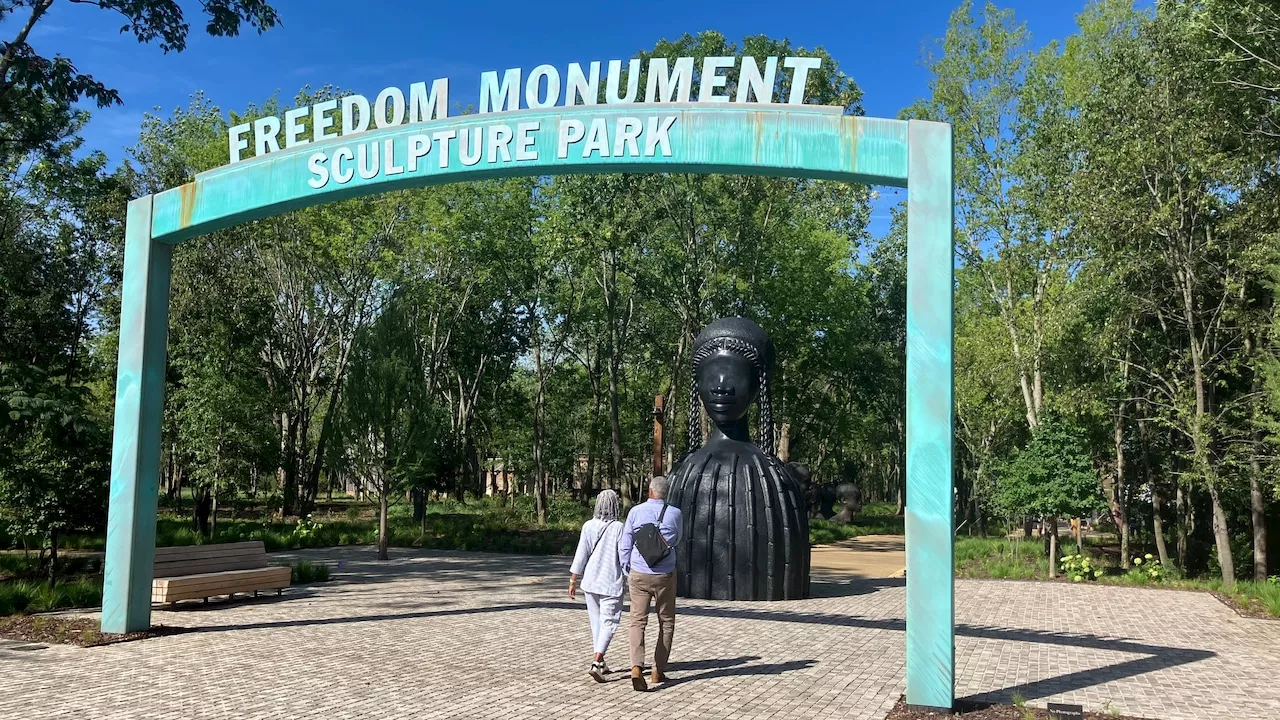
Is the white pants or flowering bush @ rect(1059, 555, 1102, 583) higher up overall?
the white pants

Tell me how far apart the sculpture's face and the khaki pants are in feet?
18.5

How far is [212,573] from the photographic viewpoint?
37.4 feet

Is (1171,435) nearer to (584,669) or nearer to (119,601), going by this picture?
(584,669)

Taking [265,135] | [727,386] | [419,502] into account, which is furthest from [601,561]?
[419,502]

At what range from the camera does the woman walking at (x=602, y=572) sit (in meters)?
6.88

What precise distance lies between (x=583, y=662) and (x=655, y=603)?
1319mm

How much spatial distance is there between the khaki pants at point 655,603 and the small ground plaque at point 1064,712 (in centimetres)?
267

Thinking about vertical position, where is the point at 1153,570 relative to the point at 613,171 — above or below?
below

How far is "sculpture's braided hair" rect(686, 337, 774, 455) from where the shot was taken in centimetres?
1267

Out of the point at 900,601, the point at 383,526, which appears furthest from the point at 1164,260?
the point at 383,526

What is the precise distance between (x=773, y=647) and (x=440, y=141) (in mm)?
5641

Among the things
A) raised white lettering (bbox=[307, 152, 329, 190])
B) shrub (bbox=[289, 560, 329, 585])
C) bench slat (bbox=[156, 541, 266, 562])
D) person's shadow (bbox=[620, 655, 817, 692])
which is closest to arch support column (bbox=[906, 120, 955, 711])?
person's shadow (bbox=[620, 655, 817, 692])

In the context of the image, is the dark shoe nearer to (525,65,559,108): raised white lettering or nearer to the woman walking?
the woman walking

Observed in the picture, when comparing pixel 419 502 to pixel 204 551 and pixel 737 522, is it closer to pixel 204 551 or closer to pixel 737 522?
pixel 204 551
